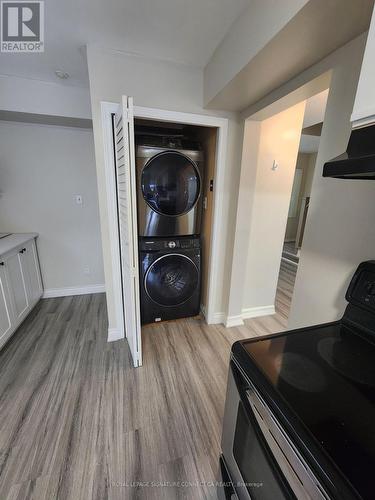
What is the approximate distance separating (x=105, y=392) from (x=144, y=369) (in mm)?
336

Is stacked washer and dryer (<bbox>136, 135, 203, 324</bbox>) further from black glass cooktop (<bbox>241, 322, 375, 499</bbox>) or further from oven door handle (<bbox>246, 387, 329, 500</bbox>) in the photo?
oven door handle (<bbox>246, 387, 329, 500</bbox>)

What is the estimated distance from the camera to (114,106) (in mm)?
1619

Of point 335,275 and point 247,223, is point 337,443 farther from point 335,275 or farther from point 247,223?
point 247,223

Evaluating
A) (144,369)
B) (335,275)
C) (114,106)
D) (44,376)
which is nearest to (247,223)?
(335,275)

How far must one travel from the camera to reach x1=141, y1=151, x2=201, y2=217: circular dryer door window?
2016mm

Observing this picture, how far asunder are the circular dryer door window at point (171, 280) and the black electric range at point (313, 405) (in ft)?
4.82

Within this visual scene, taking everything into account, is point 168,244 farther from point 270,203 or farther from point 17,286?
point 17,286

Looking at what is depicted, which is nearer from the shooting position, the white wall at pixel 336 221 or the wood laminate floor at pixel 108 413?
the white wall at pixel 336 221

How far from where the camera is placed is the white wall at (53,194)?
2.47m

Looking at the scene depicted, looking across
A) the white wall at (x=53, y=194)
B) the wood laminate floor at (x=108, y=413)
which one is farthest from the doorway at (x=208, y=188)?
the white wall at (x=53, y=194)

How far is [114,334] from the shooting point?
7.00 ft

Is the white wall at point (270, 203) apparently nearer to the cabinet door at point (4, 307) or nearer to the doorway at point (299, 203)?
the doorway at point (299, 203)

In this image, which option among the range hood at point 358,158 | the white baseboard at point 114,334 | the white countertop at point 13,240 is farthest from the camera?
the white baseboard at point 114,334

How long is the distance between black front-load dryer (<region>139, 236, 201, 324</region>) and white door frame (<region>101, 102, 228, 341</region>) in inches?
7.8
